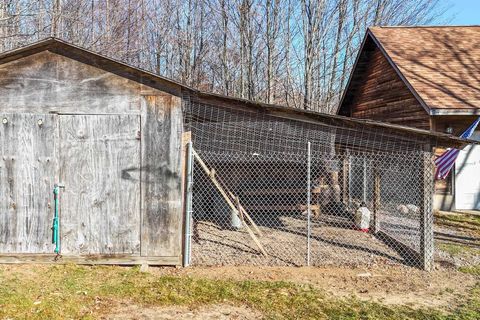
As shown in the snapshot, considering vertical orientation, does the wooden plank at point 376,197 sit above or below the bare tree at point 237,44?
below

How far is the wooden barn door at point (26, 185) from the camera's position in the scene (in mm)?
6629

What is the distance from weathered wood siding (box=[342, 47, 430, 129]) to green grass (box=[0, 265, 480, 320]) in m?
6.15

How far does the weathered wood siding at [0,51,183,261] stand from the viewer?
6598 mm

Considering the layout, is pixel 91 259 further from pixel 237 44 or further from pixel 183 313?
pixel 237 44

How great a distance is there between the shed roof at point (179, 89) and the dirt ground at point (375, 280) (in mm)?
2163

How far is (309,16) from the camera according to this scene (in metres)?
24.6

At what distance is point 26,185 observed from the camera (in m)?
6.65

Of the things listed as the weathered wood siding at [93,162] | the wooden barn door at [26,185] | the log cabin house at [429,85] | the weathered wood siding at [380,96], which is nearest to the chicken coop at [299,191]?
the weathered wood siding at [93,162]

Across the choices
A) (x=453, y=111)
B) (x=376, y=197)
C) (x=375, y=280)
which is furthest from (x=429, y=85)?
(x=375, y=280)

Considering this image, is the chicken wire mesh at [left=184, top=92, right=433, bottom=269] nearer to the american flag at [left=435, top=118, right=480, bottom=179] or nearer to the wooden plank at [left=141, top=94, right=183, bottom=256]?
the wooden plank at [left=141, top=94, right=183, bottom=256]

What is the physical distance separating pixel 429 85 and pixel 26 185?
933 centimetres

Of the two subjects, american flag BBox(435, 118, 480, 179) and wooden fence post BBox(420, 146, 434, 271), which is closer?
wooden fence post BBox(420, 146, 434, 271)

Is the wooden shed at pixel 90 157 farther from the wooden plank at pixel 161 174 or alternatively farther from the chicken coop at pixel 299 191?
the chicken coop at pixel 299 191

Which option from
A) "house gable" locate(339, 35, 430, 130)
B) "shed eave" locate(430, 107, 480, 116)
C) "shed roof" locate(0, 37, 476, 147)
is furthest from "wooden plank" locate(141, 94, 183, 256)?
"house gable" locate(339, 35, 430, 130)
